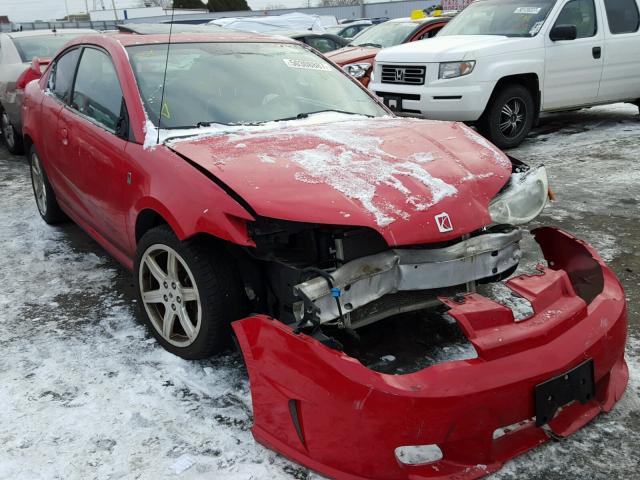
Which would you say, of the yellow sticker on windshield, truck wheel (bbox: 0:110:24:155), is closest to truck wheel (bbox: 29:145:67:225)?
the yellow sticker on windshield

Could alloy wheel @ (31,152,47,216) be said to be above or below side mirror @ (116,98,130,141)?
below

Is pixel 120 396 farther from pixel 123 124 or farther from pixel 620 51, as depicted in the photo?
pixel 620 51

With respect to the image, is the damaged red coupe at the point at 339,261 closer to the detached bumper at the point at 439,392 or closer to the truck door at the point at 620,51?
the detached bumper at the point at 439,392

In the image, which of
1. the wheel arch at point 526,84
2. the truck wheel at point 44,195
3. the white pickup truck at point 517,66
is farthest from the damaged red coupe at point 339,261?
the wheel arch at point 526,84

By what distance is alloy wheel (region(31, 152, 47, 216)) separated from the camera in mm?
4672

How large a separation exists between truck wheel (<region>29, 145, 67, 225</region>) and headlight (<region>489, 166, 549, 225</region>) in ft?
11.2

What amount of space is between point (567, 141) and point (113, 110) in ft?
19.4

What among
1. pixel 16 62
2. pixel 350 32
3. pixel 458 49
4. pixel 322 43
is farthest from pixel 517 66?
pixel 350 32

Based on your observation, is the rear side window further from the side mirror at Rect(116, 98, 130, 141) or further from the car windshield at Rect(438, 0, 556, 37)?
the side mirror at Rect(116, 98, 130, 141)

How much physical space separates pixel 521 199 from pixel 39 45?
22.8ft

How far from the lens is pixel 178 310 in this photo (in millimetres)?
2764

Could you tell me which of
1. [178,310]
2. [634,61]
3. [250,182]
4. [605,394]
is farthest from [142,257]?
[634,61]

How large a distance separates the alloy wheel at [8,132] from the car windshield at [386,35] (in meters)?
5.49

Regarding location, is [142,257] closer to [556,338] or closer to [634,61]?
[556,338]
